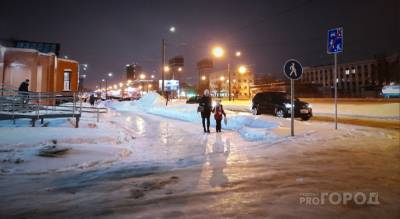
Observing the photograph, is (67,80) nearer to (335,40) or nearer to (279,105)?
(279,105)

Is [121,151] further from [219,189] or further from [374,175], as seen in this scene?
[374,175]

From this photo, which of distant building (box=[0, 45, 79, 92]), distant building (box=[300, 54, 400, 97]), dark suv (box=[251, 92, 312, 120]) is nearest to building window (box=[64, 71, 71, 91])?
distant building (box=[0, 45, 79, 92])

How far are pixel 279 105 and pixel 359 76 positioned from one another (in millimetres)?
112559

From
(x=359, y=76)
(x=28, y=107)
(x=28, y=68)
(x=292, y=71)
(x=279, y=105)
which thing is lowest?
(x=28, y=107)

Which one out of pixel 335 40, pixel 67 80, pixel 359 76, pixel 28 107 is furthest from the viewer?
pixel 359 76

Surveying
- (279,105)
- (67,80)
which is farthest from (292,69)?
(67,80)

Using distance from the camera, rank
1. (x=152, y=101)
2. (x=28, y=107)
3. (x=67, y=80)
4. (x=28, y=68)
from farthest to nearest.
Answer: (x=152, y=101) → (x=67, y=80) → (x=28, y=68) → (x=28, y=107)

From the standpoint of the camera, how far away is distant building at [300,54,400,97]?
80.3 meters

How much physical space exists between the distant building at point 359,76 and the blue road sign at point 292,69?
64.8 metres

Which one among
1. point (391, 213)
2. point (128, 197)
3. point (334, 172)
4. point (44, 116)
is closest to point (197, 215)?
point (128, 197)

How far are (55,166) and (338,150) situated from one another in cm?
754

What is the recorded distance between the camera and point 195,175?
7395 millimetres

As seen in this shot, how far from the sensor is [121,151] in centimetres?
1015

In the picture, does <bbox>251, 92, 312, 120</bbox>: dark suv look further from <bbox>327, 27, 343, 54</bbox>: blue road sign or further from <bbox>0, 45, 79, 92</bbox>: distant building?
<bbox>0, 45, 79, 92</bbox>: distant building
